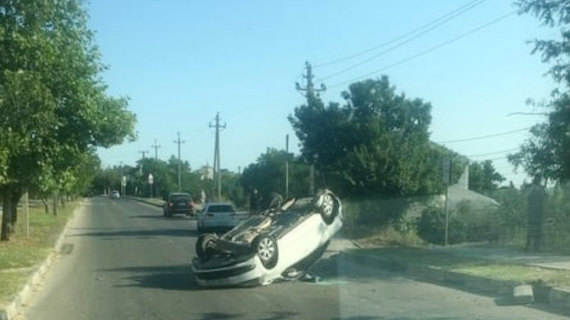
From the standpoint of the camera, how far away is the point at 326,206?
18.1 meters

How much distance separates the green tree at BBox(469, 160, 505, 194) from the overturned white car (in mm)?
40725

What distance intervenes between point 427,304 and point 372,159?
53.4ft

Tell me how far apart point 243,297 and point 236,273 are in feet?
3.90

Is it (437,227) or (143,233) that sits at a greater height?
(437,227)

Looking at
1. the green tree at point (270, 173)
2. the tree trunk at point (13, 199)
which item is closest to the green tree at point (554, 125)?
the tree trunk at point (13, 199)

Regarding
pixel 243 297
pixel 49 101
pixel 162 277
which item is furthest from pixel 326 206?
pixel 49 101

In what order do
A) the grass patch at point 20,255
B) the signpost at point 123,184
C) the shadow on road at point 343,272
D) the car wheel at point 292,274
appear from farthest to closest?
the signpost at point 123,184 < the shadow on road at point 343,272 < the car wheel at point 292,274 < the grass patch at point 20,255

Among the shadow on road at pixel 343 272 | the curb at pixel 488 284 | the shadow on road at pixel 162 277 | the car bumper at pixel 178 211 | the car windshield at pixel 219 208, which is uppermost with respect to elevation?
the car windshield at pixel 219 208

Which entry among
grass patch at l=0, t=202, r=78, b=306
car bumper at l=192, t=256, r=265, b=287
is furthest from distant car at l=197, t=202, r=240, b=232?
car bumper at l=192, t=256, r=265, b=287

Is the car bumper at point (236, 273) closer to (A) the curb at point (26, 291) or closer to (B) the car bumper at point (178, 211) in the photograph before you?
(A) the curb at point (26, 291)

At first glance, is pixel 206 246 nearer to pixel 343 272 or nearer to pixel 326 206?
pixel 326 206

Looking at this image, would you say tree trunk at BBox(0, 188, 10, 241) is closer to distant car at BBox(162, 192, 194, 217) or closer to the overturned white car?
the overturned white car

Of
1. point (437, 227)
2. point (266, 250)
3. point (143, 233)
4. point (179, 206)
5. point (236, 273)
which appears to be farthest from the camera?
point (179, 206)

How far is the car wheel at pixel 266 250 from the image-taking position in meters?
16.1
